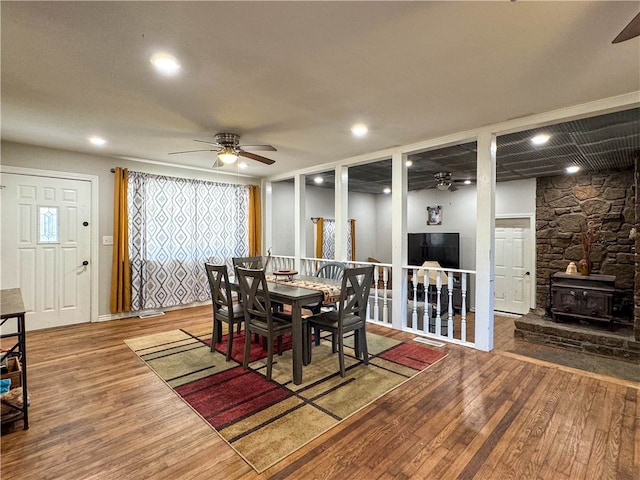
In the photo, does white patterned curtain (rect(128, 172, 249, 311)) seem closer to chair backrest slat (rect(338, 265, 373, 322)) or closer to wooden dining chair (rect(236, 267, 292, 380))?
wooden dining chair (rect(236, 267, 292, 380))

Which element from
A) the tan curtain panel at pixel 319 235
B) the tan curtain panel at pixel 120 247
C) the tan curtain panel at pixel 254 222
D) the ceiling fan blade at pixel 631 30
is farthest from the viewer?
the tan curtain panel at pixel 319 235

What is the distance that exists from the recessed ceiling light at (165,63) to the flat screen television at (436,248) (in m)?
6.17

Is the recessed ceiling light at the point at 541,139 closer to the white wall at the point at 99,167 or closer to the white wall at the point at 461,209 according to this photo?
the white wall at the point at 461,209

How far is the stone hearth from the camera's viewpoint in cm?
362

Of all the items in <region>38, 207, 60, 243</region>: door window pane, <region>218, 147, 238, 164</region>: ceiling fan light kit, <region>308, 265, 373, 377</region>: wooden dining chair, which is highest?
<region>218, 147, 238, 164</region>: ceiling fan light kit

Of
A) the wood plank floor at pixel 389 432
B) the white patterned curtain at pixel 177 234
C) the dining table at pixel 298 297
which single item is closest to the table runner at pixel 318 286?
the dining table at pixel 298 297

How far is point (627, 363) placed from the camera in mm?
3488

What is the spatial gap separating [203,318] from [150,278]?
1.13 m

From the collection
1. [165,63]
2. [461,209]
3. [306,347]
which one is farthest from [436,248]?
[165,63]

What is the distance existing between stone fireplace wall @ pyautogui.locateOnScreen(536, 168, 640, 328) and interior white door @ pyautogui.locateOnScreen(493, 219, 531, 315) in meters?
0.27

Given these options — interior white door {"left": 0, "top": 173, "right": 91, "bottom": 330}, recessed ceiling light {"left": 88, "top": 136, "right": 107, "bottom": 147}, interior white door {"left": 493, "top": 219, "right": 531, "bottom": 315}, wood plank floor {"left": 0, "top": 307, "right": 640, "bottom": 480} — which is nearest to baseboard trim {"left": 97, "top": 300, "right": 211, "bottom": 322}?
interior white door {"left": 0, "top": 173, "right": 91, "bottom": 330}

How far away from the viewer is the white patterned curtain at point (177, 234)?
16.3 ft

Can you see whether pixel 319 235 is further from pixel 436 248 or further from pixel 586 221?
pixel 586 221

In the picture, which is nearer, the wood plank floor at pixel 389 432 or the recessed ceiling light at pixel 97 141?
the wood plank floor at pixel 389 432
